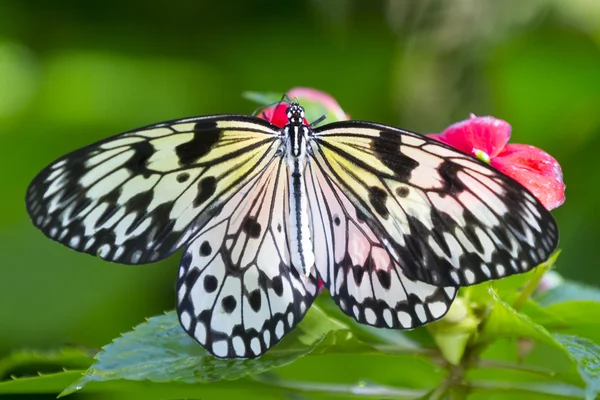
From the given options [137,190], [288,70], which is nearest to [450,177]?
[137,190]

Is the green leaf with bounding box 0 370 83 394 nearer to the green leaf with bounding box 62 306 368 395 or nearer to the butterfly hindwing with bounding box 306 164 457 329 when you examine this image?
the green leaf with bounding box 62 306 368 395

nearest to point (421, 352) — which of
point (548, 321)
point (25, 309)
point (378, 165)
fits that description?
point (548, 321)

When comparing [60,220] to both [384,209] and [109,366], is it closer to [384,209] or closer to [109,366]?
[109,366]

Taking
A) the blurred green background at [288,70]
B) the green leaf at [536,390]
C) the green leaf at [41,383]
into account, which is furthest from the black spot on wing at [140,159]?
the blurred green background at [288,70]

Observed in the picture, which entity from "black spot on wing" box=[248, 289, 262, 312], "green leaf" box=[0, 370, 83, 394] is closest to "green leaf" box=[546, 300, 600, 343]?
"black spot on wing" box=[248, 289, 262, 312]

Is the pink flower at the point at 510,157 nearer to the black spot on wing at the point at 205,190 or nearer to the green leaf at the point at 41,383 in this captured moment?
the black spot on wing at the point at 205,190
